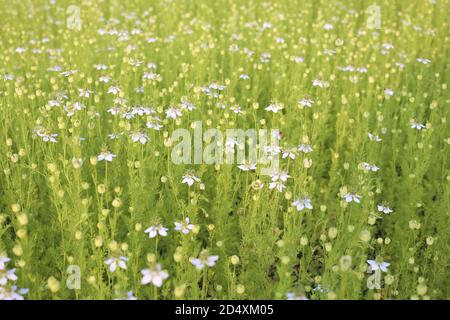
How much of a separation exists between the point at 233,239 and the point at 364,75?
123 inches

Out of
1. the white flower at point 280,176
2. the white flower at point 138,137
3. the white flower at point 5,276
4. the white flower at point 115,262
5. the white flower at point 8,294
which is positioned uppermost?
the white flower at point 138,137

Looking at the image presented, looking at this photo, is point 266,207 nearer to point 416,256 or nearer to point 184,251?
point 184,251

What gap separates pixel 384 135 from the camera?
471 cm

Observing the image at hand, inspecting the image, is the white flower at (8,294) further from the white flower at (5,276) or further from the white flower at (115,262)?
the white flower at (115,262)

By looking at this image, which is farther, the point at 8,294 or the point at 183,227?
the point at 183,227

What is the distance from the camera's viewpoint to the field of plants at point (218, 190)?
→ 9.42 feet

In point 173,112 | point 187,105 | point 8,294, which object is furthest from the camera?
point 187,105

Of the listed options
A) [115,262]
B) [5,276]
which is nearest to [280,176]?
[115,262]

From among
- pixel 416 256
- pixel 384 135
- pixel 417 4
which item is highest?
pixel 417 4

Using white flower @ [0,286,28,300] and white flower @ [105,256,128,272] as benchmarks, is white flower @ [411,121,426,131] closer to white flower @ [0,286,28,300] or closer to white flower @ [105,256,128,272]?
white flower @ [105,256,128,272]

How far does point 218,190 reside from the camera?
3.54m

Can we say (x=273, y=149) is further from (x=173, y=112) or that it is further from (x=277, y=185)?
(x=173, y=112)

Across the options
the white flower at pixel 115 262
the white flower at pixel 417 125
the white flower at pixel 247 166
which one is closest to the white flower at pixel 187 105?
the white flower at pixel 247 166

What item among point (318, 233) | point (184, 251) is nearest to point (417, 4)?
point (318, 233)
